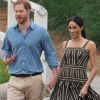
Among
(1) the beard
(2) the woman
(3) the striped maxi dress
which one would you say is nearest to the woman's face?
(2) the woman

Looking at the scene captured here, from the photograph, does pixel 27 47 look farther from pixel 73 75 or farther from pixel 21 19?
pixel 73 75

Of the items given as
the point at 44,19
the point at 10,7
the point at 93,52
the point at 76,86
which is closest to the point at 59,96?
the point at 76,86

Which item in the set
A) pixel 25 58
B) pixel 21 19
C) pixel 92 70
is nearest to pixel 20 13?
pixel 21 19

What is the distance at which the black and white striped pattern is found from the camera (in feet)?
22.7

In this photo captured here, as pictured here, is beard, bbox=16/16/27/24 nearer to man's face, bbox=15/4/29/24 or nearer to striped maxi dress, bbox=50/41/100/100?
man's face, bbox=15/4/29/24

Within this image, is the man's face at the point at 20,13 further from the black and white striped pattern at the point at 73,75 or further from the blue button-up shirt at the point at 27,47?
the black and white striped pattern at the point at 73,75

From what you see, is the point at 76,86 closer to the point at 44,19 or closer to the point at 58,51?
the point at 44,19

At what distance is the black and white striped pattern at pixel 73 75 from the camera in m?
6.91

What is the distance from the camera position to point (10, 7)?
443 inches

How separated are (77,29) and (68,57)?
0.35 meters

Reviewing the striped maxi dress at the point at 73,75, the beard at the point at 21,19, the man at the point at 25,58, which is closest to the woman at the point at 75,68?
the striped maxi dress at the point at 73,75

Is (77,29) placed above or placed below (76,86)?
above

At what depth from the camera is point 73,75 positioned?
693cm

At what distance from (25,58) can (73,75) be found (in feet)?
2.06
